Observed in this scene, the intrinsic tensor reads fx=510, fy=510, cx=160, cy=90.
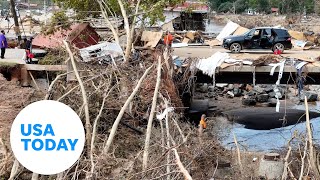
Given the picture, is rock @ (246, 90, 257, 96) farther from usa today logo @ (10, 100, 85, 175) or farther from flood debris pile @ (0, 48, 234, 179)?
usa today logo @ (10, 100, 85, 175)

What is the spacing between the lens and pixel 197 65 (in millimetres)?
19703

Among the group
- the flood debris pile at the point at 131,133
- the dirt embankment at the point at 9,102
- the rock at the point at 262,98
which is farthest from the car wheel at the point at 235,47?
the dirt embankment at the point at 9,102

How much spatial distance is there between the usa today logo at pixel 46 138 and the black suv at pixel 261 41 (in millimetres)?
20106

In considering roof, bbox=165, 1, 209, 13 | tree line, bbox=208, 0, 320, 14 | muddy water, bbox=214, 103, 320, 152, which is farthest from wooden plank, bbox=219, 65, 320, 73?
tree line, bbox=208, 0, 320, 14

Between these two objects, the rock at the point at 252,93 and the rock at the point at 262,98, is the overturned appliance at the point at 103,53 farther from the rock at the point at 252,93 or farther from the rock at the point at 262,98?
the rock at the point at 252,93

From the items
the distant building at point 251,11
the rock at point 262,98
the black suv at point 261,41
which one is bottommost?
the distant building at point 251,11

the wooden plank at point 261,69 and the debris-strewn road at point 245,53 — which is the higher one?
the wooden plank at point 261,69

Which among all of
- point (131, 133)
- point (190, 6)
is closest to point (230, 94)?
point (190, 6)

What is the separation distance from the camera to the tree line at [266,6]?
7631 cm

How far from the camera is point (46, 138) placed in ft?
13.6

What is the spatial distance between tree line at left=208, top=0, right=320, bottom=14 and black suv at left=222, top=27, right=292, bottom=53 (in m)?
51.0

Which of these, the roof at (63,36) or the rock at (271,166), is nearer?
the rock at (271,166)

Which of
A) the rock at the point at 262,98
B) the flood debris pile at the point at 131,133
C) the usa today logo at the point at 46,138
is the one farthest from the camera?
the rock at the point at 262,98

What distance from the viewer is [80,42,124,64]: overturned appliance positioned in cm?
1606
